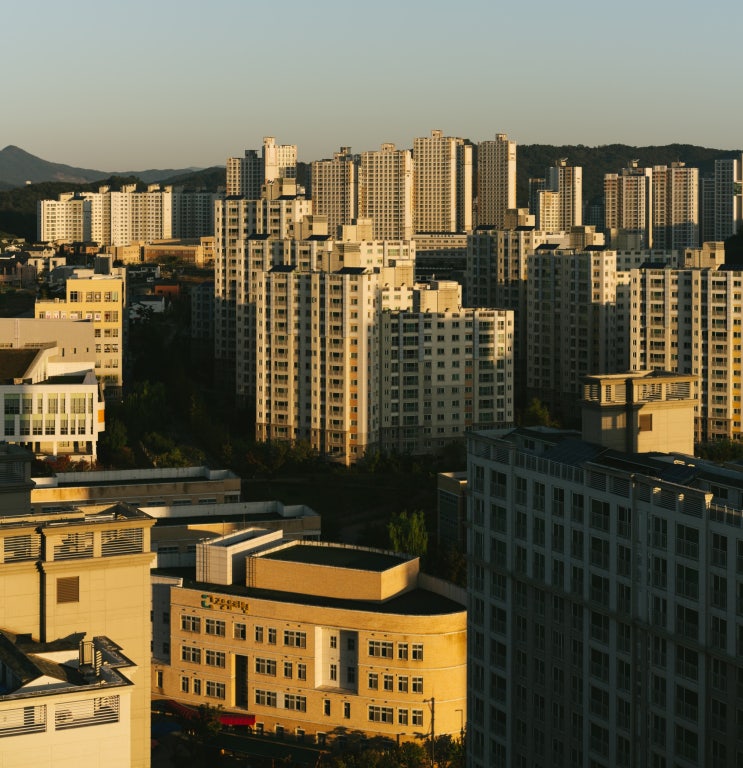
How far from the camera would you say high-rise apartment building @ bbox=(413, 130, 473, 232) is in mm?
92000

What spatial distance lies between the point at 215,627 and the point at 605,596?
26.2 ft

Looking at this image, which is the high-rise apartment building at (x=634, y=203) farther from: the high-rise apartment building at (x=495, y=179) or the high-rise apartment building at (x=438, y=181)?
the high-rise apartment building at (x=438, y=181)

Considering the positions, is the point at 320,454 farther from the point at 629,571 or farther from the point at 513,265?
the point at 629,571

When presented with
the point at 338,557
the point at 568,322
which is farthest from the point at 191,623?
the point at 568,322

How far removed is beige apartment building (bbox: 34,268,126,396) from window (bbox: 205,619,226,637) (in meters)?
22.5

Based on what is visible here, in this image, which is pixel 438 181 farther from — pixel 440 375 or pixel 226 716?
pixel 226 716

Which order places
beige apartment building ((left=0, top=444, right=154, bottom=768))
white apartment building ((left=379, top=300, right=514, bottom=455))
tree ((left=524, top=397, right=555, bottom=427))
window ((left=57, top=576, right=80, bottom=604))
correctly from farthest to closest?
tree ((left=524, top=397, right=555, bottom=427)) < white apartment building ((left=379, top=300, right=514, bottom=455)) < window ((left=57, top=576, right=80, bottom=604)) < beige apartment building ((left=0, top=444, right=154, bottom=768))

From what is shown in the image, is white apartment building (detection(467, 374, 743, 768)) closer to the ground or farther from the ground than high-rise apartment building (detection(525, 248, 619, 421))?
closer to the ground

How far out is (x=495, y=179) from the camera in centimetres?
9519

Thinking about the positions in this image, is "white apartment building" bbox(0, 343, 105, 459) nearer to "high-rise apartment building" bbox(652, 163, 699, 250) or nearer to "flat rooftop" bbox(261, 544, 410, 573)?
"flat rooftop" bbox(261, 544, 410, 573)

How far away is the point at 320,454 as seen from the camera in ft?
131

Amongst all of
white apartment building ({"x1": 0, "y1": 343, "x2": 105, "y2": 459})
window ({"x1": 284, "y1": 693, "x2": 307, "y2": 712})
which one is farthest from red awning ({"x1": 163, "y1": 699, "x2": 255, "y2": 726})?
white apartment building ({"x1": 0, "y1": 343, "x2": 105, "y2": 459})

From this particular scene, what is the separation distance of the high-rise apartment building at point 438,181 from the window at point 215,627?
7145cm

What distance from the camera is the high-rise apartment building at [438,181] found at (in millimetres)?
92000
